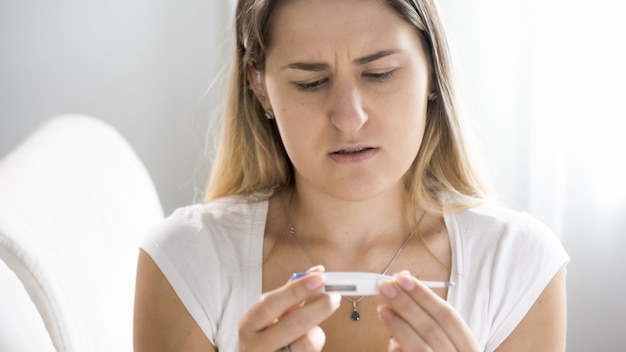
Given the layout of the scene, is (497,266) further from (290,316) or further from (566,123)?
(566,123)

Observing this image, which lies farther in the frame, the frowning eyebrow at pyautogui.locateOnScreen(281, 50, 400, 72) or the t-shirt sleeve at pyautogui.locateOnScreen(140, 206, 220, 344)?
the t-shirt sleeve at pyautogui.locateOnScreen(140, 206, 220, 344)

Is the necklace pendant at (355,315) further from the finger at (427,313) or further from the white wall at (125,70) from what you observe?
the white wall at (125,70)

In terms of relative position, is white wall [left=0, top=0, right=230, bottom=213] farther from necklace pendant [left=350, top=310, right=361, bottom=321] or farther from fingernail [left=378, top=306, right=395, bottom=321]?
fingernail [left=378, top=306, right=395, bottom=321]

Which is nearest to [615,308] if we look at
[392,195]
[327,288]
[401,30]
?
[392,195]

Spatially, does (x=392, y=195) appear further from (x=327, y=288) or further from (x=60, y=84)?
(x=60, y=84)

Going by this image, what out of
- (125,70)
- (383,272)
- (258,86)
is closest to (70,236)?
(258,86)

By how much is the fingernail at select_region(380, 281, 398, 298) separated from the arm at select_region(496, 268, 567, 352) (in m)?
0.45

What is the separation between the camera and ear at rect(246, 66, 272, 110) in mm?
1534

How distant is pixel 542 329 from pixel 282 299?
0.57 metres

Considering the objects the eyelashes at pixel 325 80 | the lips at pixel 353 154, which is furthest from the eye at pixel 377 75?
the lips at pixel 353 154

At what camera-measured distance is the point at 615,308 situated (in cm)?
222

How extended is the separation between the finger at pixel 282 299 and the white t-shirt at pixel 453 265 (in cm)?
37

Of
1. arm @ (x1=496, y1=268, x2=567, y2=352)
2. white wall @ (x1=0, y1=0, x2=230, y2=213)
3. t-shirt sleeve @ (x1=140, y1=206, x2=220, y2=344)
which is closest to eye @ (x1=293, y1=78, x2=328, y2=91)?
t-shirt sleeve @ (x1=140, y1=206, x2=220, y2=344)

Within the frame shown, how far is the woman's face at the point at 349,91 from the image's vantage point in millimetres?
1345
